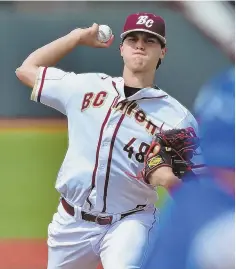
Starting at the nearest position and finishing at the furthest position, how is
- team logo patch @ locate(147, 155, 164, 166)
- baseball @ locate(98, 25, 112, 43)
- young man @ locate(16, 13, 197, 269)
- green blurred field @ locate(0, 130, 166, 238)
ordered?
team logo patch @ locate(147, 155, 164, 166) → young man @ locate(16, 13, 197, 269) → baseball @ locate(98, 25, 112, 43) → green blurred field @ locate(0, 130, 166, 238)

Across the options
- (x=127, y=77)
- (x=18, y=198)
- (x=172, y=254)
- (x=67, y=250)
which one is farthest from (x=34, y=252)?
(x=127, y=77)

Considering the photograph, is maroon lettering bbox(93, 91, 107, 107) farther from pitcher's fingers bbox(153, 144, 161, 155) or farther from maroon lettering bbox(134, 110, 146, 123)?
pitcher's fingers bbox(153, 144, 161, 155)

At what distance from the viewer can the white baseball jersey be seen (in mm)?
1543

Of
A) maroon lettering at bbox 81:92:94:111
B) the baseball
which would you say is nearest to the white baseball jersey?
maroon lettering at bbox 81:92:94:111

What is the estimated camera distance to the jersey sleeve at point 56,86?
1.60 meters

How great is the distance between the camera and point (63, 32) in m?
3.05

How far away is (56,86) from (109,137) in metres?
0.23

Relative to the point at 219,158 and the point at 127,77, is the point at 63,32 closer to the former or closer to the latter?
the point at 219,158

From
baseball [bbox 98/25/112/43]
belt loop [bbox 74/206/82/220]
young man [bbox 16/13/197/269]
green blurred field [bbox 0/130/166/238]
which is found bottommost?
green blurred field [bbox 0/130/166/238]

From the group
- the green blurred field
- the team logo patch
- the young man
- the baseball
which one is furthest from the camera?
the green blurred field

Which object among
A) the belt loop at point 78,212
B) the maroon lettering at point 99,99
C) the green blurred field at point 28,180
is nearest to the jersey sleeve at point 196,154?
the maroon lettering at point 99,99

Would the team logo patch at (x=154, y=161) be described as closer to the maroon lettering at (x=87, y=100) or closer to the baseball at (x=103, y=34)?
the maroon lettering at (x=87, y=100)

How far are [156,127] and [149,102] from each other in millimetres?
82

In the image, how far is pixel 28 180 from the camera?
3230 mm
